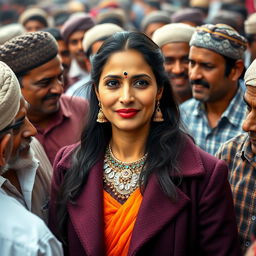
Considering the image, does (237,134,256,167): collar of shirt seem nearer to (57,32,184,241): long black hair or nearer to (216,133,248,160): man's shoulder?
(216,133,248,160): man's shoulder

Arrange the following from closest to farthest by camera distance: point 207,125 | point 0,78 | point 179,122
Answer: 1. point 0,78
2. point 179,122
3. point 207,125

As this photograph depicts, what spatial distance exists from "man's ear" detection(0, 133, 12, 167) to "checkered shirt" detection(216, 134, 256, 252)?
150 cm

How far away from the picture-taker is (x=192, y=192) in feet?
8.96

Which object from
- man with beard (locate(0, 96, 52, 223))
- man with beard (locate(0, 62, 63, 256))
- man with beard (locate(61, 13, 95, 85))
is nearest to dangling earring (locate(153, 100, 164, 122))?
man with beard (locate(0, 96, 52, 223))

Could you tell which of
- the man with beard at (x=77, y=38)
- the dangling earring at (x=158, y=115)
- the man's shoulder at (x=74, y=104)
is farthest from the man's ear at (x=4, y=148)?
the man with beard at (x=77, y=38)

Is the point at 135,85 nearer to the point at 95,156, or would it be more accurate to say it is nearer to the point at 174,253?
the point at 95,156

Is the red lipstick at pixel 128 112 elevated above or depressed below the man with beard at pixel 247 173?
above

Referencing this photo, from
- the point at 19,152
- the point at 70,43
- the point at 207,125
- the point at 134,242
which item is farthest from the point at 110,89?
the point at 70,43

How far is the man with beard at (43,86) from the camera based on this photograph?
12.5 feet

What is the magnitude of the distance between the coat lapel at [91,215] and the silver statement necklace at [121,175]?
0.20ft

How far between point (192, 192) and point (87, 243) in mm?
640

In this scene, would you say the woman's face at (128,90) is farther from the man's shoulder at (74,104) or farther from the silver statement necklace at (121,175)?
the man's shoulder at (74,104)

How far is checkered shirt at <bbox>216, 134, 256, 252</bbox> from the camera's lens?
3.07 m

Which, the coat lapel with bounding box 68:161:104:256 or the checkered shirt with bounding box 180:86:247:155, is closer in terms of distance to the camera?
the coat lapel with bounding box 68:161:104:256
